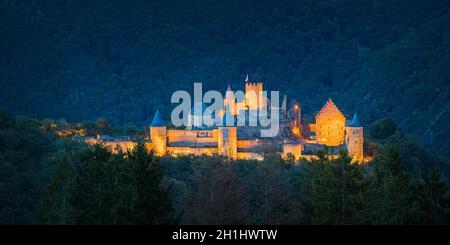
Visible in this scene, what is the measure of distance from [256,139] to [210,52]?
54734mm

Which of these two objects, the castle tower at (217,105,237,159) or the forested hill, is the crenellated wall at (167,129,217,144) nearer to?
the castle tower at (217,105,237,159)

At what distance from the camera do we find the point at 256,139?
45781 millimetres

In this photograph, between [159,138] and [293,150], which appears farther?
[159,138]

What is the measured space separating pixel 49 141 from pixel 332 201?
24207 millimetres

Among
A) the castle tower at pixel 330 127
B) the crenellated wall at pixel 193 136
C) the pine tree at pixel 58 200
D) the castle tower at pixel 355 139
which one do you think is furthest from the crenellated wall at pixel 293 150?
the pine tree at pixel 58 200

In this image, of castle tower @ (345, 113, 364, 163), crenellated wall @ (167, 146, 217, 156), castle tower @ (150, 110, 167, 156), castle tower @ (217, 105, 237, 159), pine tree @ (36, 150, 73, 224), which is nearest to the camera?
pine tree @ (36, 150, 73, 224)

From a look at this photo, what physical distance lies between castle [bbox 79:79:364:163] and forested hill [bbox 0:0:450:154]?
76.2ft

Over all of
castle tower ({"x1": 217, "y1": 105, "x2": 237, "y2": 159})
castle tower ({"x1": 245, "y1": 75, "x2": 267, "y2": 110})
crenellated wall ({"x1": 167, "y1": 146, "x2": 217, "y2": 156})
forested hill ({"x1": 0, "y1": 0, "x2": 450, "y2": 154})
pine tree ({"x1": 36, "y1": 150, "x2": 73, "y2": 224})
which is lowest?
pine tree ({"x1": 36, "y1": 150, "x2": 73, "y2": 224})

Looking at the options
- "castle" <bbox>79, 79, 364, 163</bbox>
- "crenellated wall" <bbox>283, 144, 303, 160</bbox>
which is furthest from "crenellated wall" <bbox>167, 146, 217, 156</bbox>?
"crenellated wall" <bbox>283, 144, 303, 160</bbox>

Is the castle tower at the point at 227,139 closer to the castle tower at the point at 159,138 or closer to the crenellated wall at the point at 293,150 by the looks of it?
the crenellated wall at the point at 293,150

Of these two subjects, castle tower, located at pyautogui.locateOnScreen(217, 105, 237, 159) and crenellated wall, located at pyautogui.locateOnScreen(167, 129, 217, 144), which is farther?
crenellated wall, located at pyautogui.locateOnScreen(167, 129, 217, 144)

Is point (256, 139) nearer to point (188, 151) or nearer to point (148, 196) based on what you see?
point (188, 151)

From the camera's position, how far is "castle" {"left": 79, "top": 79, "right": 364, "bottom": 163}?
42.7 m

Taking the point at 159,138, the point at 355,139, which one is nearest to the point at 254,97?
the point at 159,138
